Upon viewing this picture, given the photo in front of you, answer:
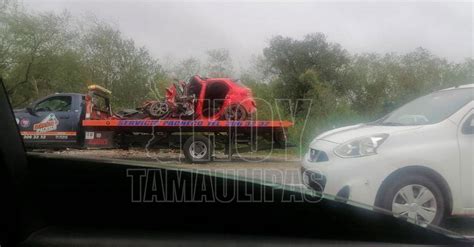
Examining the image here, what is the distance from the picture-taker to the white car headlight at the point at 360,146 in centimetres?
159

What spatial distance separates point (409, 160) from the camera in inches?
62.9

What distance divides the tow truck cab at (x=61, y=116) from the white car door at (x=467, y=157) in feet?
4.20

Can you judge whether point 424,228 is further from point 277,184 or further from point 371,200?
point 277,184

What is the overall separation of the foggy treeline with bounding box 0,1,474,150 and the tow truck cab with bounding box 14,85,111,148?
0.22ft

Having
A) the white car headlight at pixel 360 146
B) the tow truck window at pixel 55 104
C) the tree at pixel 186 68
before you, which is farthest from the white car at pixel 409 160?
the tow truck window at pixel 55 104

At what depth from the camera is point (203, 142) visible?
2.18m

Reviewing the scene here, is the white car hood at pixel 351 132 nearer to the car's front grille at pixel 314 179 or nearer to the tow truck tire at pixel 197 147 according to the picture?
the car's front grille at pixel 314 179

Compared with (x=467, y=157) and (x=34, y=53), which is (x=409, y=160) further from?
(x=34, y=53)

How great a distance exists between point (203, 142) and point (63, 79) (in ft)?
2.26

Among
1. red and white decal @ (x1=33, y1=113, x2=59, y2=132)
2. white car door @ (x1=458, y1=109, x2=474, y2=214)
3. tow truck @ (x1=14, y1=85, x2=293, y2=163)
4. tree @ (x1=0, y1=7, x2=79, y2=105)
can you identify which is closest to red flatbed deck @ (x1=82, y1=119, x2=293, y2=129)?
tow truck @ (x1=14, y1=85, x2=293, y2=163)

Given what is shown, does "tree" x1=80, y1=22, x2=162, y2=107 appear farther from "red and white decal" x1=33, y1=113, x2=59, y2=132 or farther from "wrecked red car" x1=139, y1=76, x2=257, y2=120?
"red and white decal" x1=33, y1=113, x2=59, y2=132

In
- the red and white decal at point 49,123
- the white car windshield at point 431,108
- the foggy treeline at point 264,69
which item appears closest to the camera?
the white car windshield at point 431,108

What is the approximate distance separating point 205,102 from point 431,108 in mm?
890

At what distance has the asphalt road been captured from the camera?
165 centimetres
